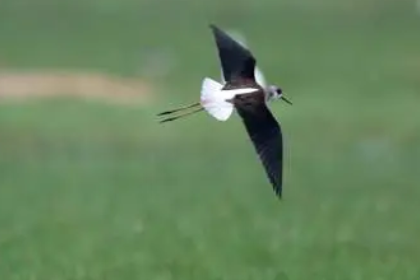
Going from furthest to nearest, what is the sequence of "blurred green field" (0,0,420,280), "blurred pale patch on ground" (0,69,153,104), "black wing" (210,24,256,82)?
1. "blurred pale patch on ground" (0,69,153,104)
2. "blurred green field" (0,0,420,280)
3. "black wing" (210,24,256,82)

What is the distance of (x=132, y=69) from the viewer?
29.6 meters

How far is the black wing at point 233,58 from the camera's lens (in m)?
7.34

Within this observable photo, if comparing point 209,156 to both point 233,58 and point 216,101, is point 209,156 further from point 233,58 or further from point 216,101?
point 216,101

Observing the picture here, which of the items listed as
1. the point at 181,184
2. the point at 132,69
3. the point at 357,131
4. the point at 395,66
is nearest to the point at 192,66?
the point at 132,69

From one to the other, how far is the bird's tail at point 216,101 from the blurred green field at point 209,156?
2258mm

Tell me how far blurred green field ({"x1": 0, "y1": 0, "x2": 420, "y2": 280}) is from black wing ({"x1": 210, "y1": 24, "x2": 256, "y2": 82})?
2101 mm

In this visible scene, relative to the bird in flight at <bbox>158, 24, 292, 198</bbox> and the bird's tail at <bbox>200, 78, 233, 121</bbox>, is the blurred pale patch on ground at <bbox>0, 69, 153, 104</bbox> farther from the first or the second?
the bird in flight at <bbox>158, 24, 292, 198</bbox>

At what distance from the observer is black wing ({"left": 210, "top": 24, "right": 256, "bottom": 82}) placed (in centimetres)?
734

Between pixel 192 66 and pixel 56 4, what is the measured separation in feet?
27.5

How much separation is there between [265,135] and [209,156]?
13001mm

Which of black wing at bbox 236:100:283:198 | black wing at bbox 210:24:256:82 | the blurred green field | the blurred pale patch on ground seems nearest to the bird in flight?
black wing at bbox 236:100:283:198

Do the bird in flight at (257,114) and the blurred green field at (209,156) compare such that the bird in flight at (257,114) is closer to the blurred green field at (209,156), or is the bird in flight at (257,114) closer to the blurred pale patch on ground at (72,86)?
the blurred green field at (209,156)

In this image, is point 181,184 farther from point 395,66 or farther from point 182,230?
point 395,66

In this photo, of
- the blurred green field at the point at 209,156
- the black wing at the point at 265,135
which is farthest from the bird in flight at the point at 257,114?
the blurred green field at the point at 209,156
